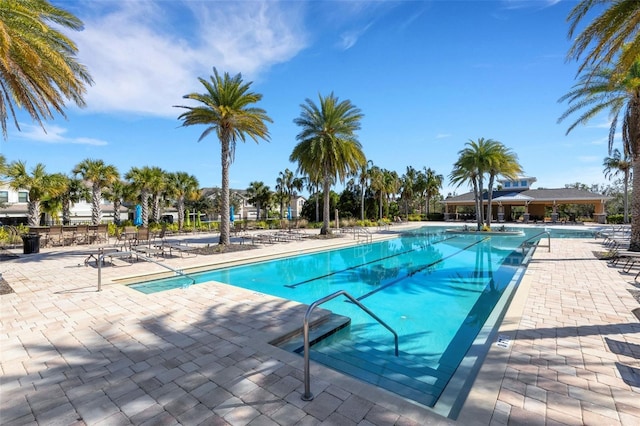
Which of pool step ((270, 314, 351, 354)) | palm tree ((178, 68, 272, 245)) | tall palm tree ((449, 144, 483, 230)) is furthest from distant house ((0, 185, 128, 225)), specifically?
tall palm tree ((449, 144, 483, 230))

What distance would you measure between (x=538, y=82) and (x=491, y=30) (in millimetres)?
4201

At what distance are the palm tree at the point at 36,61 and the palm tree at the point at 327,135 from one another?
1335 cm

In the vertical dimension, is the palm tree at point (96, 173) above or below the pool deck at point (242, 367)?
above

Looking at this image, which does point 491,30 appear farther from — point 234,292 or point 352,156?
point 352,156

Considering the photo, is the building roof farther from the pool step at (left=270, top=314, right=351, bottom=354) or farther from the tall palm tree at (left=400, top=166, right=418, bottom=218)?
the pool step at (left=270, top=314, right=351, bottom=354)

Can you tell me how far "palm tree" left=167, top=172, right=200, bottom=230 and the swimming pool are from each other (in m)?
20.0

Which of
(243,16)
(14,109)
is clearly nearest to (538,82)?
(243,16)

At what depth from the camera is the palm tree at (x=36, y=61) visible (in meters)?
6.29

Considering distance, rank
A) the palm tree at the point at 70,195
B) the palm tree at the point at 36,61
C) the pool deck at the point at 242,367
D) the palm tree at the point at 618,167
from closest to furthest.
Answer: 1. the pool deck at the point at 242,367
2. the palm tree at the point at 36,61
3. the palm tree at the point at 70,195
4. the palm tree at the point at 618,167

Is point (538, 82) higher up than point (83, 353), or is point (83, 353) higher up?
point (538, 82)

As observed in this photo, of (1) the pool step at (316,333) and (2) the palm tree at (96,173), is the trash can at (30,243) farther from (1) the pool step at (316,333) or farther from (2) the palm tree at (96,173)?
(1) the pool step at (316,333)

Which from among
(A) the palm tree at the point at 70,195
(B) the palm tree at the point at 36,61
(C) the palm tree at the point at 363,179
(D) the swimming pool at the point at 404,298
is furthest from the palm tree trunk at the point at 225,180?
(C) the palm tree at the point at 363,179

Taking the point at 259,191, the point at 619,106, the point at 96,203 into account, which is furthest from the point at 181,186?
the point at 619,106

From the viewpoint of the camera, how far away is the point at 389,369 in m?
4.34
